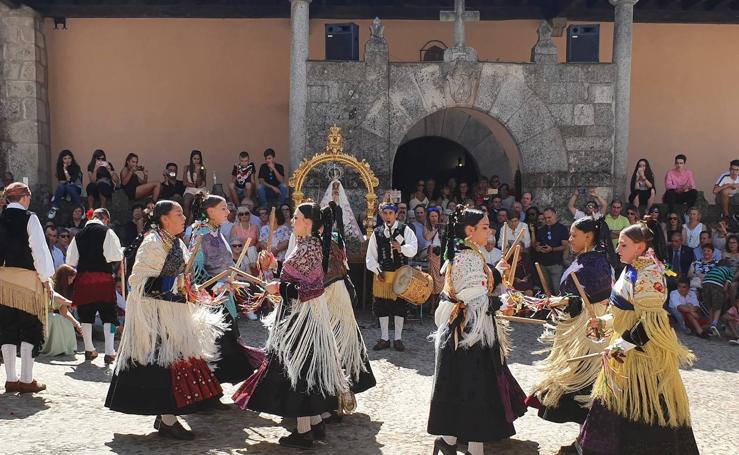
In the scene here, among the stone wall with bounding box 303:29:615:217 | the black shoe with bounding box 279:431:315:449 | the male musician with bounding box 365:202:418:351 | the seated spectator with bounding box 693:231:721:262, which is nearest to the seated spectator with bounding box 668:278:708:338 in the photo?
the seated spectator with bounding box 693:231:721:262

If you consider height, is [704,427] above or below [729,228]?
below

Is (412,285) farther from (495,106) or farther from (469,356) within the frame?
(495,106)

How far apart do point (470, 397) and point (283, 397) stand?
125 cm

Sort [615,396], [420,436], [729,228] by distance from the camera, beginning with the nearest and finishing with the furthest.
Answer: [615,396]
[420,436]
[729,228]

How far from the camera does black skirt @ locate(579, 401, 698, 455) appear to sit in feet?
15.5

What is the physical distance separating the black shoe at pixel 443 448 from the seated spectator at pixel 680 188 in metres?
8.73

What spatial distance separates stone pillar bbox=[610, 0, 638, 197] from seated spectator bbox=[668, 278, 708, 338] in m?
2.62

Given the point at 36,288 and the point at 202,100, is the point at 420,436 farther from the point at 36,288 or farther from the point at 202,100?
the point at 202,100

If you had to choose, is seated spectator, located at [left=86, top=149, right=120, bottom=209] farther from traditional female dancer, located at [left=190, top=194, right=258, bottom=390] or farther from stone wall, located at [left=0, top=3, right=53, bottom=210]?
traditional female dancer, located at [left=190, top=194, right=258, bottom=390]

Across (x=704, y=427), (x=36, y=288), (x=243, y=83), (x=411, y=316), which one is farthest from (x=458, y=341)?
(x=243, y=83)

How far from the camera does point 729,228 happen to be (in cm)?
1204

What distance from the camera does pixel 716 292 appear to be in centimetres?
1004

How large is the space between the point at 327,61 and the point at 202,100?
11.3 ft

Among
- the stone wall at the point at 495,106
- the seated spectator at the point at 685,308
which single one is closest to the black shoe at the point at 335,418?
the seated spectator at the point at 685,308
